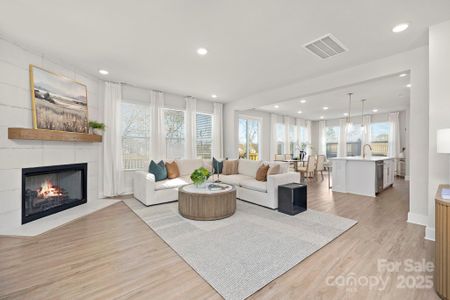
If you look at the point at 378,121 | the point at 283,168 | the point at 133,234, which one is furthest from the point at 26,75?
the point at 378,121

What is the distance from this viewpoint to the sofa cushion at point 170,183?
14.0ft

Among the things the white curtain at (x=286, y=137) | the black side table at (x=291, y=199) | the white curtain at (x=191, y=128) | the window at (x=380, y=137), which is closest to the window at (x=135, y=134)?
the white curtain at (x=191, y=128)

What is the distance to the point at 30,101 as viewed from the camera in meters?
3.26

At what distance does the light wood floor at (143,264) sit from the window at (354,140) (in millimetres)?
7254

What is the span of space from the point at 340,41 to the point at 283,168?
97.5 inches

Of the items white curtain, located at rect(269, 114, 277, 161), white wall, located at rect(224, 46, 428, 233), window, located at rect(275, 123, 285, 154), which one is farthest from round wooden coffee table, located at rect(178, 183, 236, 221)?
window, located at rect(275, 123, 285, 154)

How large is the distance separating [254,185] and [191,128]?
2900mm

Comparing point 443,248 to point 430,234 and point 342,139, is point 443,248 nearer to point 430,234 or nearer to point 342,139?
point 430,234

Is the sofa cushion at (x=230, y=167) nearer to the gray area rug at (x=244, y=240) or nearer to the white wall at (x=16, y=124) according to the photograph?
the gray area rug at (x=244, y=240)

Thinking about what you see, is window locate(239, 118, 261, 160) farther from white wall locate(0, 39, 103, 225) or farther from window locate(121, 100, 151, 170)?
white wall locate(0, 39, 103, 225)

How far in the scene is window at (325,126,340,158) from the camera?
10406mm

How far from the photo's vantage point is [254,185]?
165 inches

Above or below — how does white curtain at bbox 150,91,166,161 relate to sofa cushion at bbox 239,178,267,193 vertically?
above

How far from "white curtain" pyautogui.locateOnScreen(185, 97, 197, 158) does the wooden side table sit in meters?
5.26
